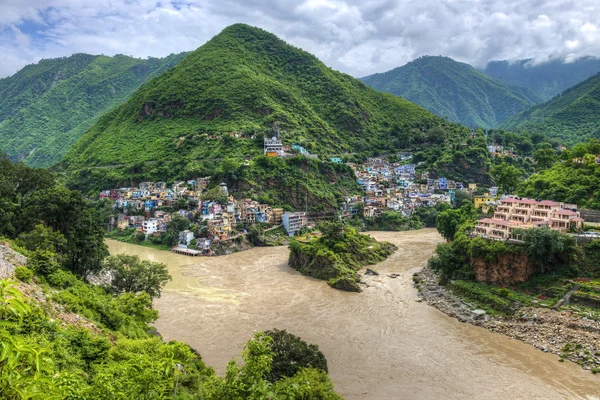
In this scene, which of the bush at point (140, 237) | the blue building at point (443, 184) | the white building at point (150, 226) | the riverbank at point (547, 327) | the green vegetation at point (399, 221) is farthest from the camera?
the blue building at point (443, 184)

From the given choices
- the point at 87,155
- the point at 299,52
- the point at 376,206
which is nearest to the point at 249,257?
the point at 376,206

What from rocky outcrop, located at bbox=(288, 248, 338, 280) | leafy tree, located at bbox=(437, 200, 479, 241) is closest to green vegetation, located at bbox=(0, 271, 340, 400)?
rocky outcrop, located at bbox=(288, 248, 338, 280)

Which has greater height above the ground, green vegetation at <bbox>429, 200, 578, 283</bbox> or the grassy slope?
the grassy slope

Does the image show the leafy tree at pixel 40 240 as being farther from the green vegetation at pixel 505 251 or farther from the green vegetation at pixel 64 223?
the green vegetation at pixel 505 251

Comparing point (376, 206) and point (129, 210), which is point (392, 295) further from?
point (129, 210)

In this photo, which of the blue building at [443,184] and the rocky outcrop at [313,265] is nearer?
the rocky outcrop at [313,265]

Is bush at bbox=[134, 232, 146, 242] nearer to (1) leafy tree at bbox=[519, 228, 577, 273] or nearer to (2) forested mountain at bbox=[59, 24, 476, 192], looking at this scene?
(2) forested mountain at bbox=[59, 24, 476, 192]

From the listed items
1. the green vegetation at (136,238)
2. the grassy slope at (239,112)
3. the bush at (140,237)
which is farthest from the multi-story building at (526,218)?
the grassy slope at (239,112)

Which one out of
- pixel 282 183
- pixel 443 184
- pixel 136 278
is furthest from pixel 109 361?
pixel 443 184
